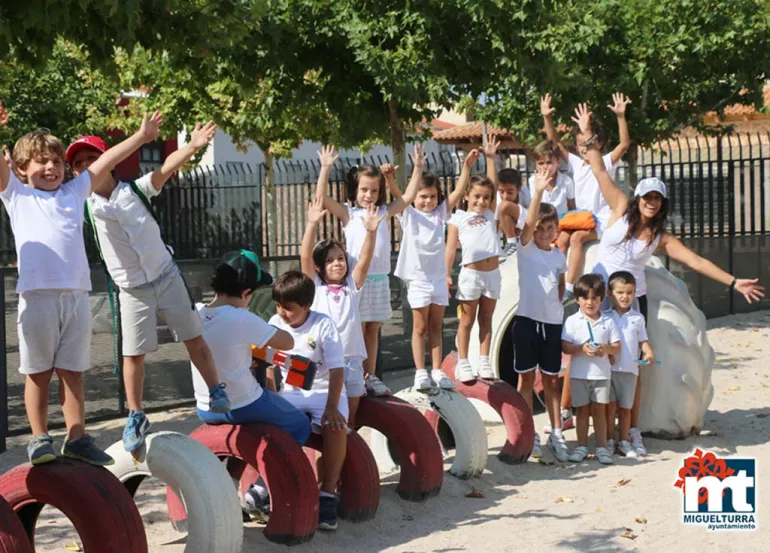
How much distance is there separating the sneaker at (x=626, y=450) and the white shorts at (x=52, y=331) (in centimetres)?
452

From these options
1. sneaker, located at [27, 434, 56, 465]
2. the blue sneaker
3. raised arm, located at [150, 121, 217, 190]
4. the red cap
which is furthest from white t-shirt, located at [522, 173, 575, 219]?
sneaker, located at [27, 434, 56, 465]

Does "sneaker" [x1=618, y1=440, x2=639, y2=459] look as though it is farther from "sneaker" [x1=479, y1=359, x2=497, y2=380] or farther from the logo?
"sneaker" [x1=479, y1=359, x2=497, y2=380]

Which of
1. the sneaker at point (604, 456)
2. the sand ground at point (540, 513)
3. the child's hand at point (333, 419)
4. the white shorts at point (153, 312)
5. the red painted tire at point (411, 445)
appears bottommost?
the sand ground at point (540, 513)

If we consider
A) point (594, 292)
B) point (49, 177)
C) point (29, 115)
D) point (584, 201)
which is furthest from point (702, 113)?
point (49, 177)

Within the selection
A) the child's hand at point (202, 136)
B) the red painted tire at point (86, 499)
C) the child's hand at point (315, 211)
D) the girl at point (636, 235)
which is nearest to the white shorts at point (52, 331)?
the red painted tire at point (86, 499)

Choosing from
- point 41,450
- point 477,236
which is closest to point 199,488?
point 41,450

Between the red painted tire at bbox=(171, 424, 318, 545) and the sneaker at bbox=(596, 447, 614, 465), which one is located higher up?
the red painted tire at bbox=(171, 424, 318, 545)

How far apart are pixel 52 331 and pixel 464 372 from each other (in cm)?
385

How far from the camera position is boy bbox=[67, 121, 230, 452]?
5.95 meters

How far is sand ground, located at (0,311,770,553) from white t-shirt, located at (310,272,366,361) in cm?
99

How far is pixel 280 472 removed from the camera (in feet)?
20.1

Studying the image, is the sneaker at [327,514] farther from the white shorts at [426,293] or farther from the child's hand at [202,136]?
the child's hand at [202,136]

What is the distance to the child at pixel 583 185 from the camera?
948 centimetres

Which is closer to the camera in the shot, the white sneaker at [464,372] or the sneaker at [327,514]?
the sneaker at [327,514]
